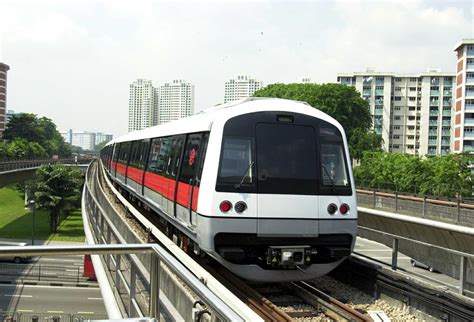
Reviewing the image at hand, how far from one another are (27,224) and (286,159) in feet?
187

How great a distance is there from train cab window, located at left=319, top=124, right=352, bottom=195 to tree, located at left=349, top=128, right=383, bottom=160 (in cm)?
4961

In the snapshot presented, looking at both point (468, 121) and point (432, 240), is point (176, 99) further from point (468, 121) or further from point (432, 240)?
point (432, 240)

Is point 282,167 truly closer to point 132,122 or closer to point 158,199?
point 158,199

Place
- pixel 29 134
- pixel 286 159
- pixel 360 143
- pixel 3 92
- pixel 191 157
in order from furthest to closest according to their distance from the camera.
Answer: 1. pixel 3 92
2. pixel 29 134
3. pixel 360 143
4. pixel 191 157
5. pixel 286 159

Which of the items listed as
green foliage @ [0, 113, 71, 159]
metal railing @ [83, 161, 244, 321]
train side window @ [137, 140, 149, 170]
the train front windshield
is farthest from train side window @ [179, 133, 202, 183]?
green foliage @ [0, 113, 71, 159]

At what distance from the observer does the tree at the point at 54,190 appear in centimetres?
5334

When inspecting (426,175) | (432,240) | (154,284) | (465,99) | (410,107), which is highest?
(410,107)

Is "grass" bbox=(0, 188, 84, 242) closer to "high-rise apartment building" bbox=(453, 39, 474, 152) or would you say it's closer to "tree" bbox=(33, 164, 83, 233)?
"tree" bbox=(33, 164, 83, 233)

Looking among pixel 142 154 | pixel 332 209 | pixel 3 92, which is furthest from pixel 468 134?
pixel 3 92

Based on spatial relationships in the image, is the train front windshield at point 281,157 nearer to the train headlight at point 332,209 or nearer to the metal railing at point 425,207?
the train headlight at point 332,209

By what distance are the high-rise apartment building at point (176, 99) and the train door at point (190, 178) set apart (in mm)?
132455

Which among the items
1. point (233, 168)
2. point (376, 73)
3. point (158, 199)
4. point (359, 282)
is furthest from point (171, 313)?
point (376, 73)

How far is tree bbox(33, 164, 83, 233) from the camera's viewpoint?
Answer: 5334 centimetres

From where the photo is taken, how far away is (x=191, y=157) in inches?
357
